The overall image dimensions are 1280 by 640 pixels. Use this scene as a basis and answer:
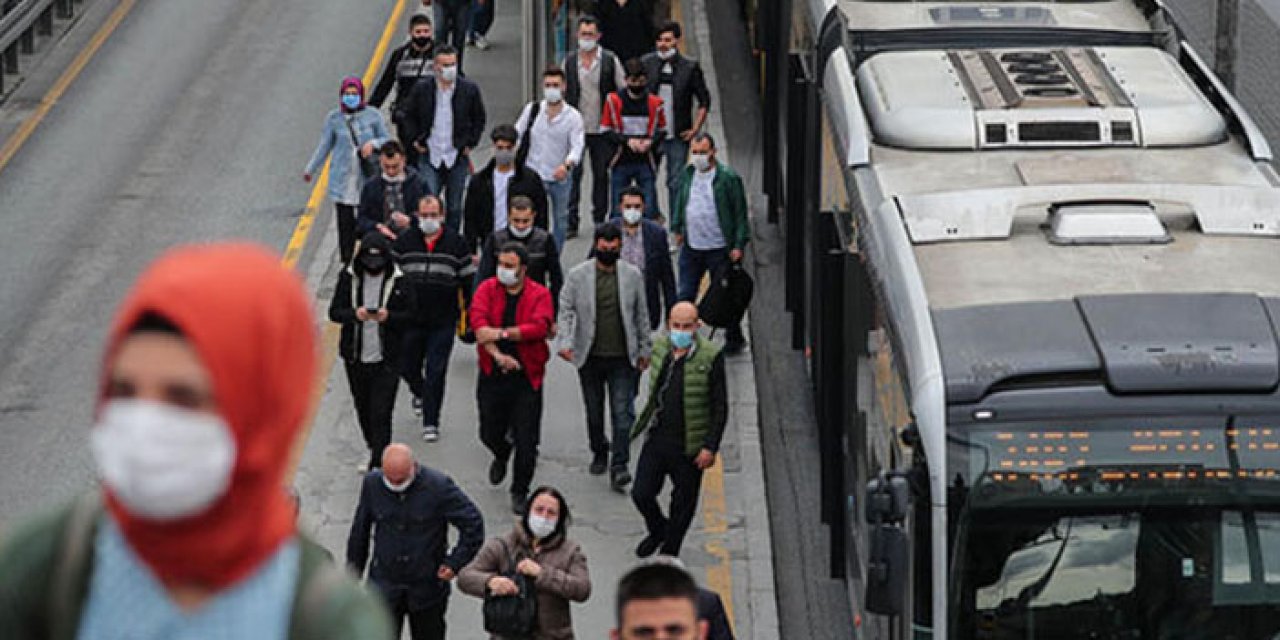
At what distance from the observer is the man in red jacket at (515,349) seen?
17766mm

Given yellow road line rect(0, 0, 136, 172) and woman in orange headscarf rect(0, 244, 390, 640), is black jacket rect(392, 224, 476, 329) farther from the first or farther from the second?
woman in orange headscarf rect(0, 244, 390, 640)

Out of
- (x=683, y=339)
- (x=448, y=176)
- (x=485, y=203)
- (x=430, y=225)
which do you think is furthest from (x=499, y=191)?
(x=683, y=339)

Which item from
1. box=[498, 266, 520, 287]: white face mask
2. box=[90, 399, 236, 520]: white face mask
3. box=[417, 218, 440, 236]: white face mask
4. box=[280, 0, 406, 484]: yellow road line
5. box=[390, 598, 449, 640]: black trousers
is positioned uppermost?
box=[90, 399, 236, 520]: white face mask

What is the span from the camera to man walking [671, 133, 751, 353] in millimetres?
20984

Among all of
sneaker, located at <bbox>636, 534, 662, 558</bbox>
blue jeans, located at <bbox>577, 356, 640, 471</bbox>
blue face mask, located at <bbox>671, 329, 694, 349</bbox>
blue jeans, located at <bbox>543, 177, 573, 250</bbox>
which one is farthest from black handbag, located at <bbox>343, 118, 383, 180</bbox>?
blue face mask, located at <bbox>671, 329, 694, 349</bbox>

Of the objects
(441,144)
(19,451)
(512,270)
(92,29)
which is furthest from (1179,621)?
(92,29)

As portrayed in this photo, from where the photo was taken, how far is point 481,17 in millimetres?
32969

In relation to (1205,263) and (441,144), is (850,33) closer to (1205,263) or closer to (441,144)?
(1205,263)

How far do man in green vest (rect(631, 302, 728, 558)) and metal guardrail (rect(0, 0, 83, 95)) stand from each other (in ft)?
51.4

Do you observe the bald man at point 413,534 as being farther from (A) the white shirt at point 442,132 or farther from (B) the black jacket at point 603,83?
(B) the black jacket at point 603,83

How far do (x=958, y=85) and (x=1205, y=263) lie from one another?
3.09 metres

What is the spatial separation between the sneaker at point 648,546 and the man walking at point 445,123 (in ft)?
18.6

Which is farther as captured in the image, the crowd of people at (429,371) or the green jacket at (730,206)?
the green jacket at (730,206)

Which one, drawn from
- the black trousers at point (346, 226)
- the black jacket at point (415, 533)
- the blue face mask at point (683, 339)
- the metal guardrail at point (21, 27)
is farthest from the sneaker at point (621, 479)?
the metal guardrail at point (21, 27)
